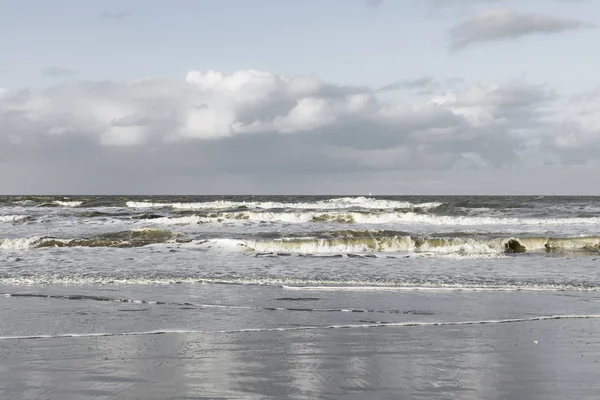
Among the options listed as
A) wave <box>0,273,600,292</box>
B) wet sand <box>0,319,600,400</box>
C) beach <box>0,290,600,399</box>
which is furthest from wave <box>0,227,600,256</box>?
wet sand <box>0,319,600,400</box>

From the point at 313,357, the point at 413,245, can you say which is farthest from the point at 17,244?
the point at 313,357

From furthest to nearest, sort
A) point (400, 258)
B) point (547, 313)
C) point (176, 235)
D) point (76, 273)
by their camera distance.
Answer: point (176, 235)
point (400, 258)
point (76, 273)
point (547, 313)

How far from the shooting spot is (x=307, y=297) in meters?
12.6

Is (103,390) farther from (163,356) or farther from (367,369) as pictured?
(367,369)

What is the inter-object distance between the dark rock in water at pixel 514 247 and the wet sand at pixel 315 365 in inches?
619

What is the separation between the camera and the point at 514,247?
25016 mm

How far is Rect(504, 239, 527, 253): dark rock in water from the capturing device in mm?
24627

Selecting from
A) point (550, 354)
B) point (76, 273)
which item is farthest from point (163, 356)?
point (76, 273)

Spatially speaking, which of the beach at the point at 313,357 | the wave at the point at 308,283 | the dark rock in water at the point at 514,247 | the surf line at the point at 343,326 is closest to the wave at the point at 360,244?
the dark rock in water at the point at 514,247

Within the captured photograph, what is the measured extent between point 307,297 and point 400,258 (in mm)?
8938

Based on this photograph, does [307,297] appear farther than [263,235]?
No

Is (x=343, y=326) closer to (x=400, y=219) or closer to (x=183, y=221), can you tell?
(x=183, y=221)

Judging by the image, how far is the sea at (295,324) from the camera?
6.38 metres

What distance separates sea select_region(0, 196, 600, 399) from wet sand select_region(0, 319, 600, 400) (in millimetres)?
30
